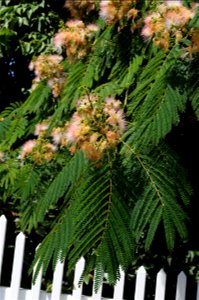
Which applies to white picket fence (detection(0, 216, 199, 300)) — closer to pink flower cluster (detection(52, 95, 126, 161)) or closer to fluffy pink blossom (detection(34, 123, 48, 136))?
fluffy pink blossom (detection(34, 123, 48, 136))

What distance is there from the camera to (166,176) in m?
2.25

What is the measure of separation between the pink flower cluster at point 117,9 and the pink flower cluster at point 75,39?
0.50ft

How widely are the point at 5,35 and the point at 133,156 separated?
3027mm

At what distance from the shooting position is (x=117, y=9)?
2.81 meters

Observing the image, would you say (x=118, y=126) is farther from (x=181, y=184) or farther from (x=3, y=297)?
(x=3, y=297)

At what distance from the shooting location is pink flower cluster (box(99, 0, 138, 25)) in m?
2.78

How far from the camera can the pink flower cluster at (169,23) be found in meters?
2.45

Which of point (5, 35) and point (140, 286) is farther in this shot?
point (5, 35)

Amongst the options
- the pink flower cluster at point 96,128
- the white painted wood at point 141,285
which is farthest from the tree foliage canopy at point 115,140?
the white painted wood at point 141,285

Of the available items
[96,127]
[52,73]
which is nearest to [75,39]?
[52,73]

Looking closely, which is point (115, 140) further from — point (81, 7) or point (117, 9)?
point (81, 7)

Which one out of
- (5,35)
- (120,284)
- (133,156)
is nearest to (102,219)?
(133,156)

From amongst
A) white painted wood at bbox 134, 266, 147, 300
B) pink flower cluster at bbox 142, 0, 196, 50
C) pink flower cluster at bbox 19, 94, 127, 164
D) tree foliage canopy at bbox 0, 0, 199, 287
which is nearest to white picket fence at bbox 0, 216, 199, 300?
white painted wood at bbox 134, 266, 147, 300

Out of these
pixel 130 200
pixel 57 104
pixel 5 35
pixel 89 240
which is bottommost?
pixel 89 240
